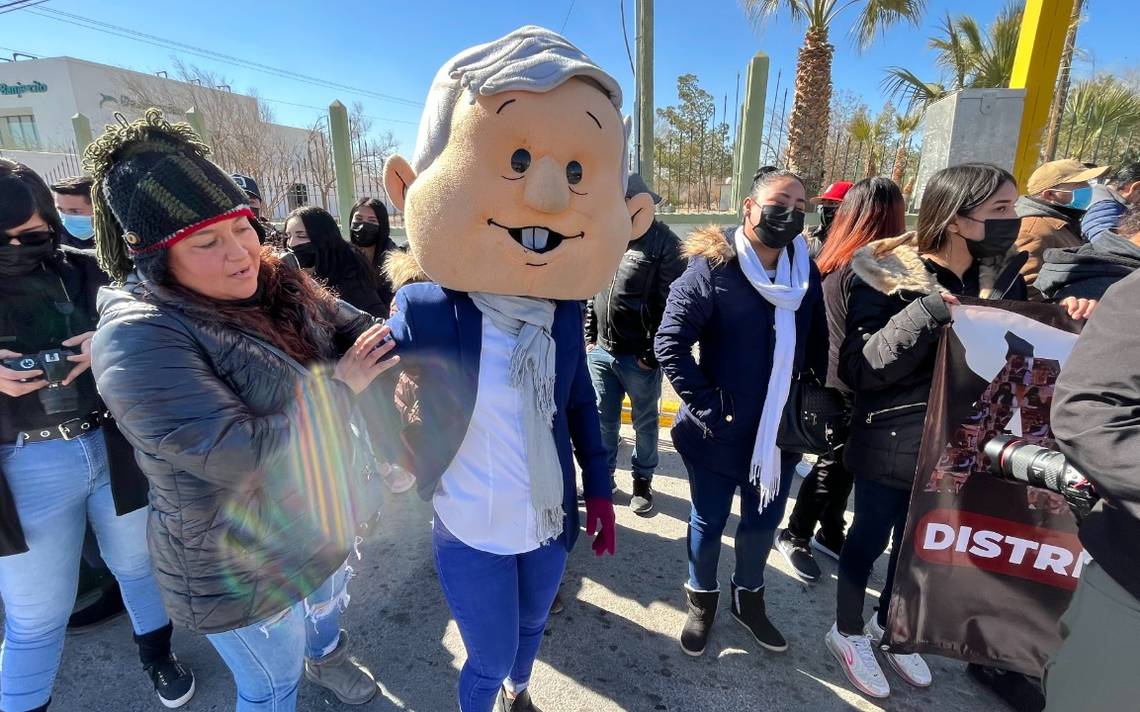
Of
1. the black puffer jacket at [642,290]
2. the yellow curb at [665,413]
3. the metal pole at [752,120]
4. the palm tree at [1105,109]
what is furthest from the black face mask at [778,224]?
the palm tree at [1105,109]

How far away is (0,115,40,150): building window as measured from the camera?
3331 cm

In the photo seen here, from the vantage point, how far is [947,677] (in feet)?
7.45

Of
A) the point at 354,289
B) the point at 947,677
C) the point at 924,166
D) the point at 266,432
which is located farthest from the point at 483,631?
the point at 924,166

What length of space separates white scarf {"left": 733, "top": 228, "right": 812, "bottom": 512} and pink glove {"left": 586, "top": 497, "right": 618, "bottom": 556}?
64cm

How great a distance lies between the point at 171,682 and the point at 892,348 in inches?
117

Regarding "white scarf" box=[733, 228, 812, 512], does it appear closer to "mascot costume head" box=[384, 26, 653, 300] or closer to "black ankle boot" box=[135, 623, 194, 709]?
"mascot costume head" box=[384, 26, 653, 300]

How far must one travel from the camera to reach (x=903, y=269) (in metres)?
2.04

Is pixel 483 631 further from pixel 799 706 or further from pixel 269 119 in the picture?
pixel 269 119

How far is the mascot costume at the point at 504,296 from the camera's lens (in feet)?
4.45

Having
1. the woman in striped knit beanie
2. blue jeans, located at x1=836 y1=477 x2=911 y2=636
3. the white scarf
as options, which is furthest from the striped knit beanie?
blue jeans, located at x1=836 y1=477 x2=911 y2=636

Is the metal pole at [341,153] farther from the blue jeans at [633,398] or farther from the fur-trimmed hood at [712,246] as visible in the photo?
the fur-trimmed hood at [712,246]

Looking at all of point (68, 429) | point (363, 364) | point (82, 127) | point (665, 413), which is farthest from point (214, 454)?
point (82, 127)

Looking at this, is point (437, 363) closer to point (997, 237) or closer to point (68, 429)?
point (68, 429)

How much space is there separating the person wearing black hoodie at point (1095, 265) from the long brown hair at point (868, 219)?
0.68 metres
